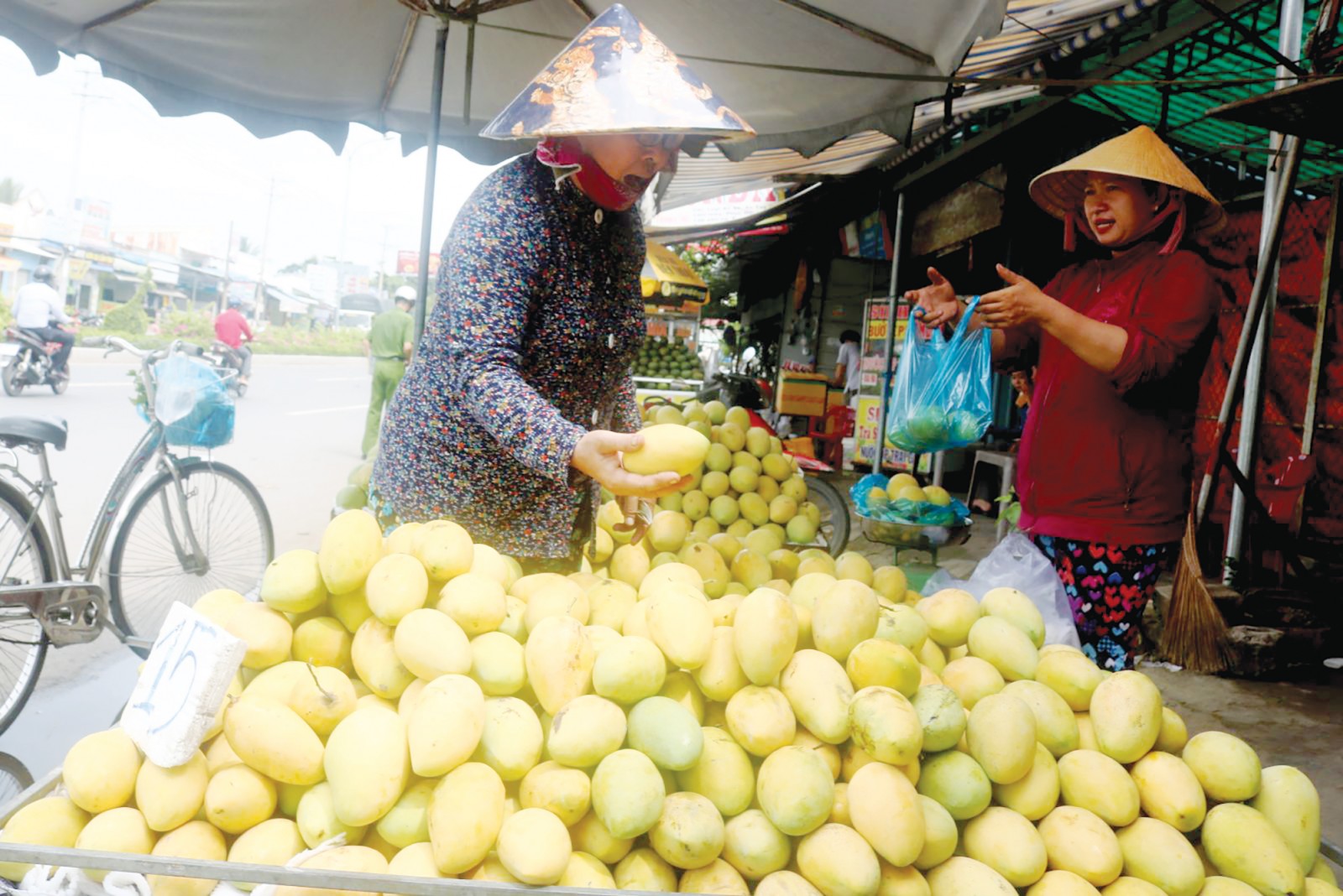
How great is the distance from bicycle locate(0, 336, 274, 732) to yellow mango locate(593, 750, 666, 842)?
1.68 m

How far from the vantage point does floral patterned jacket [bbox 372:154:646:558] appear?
150 cm

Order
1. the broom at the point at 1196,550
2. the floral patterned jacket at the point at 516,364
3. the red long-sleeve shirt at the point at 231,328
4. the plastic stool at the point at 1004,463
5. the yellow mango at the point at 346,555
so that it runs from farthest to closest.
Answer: the red long-sleeve shirt at the point at 231,328
the plastic stool at the point at 1004,463
the broom at the point at 1196,550
the floral patterned jacket at the point at 516,364
the yellow mango at the point at 346,555

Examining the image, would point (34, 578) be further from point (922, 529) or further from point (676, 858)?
point (922, 529)

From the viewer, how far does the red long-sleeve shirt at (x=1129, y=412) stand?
193cm

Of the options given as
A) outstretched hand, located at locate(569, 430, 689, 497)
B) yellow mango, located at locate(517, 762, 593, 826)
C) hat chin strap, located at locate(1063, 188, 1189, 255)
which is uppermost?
hat chin strap, located at locate(1063, 188, 1189, 255)

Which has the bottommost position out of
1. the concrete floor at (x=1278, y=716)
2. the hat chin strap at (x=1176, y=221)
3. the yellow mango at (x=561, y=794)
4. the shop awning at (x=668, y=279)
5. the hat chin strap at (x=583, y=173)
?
the concrete floor at (x=1278, y=716)

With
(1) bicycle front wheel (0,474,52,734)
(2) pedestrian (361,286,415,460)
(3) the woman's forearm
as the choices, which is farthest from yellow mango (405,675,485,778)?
(2) pedestrian (361,286,415,460)

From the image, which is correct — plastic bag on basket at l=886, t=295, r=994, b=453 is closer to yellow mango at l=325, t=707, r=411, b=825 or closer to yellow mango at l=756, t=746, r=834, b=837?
yellow mango at l=756, t=746, r=834, b=837

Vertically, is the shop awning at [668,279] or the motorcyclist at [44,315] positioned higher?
the shop awning at [668,279]

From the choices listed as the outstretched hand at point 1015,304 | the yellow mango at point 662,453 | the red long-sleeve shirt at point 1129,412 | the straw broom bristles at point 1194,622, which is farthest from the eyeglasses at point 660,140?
the straw broom bristles at point 1194,622

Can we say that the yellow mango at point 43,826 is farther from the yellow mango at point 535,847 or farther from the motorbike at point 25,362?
the motorbike at point 25,362

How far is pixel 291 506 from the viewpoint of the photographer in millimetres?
6738

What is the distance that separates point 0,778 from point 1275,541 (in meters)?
5.23

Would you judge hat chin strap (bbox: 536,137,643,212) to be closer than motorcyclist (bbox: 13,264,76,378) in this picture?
Yes
